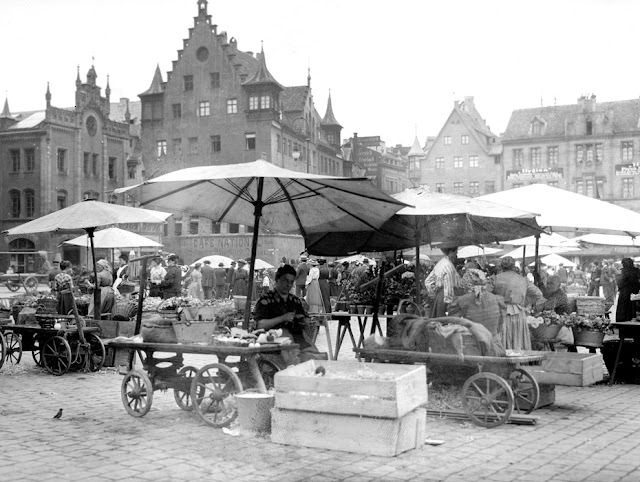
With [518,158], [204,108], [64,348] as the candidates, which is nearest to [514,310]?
Result: [64,348]

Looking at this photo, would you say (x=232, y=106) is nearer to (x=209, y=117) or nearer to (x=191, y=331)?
(x=209, y=117)

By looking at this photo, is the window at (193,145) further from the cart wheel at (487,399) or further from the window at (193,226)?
the cart wheel at (487,399)

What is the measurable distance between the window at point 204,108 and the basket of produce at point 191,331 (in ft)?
165

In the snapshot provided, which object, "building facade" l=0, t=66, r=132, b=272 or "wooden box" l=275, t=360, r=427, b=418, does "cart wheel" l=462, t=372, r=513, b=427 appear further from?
"building facade" l=0, t=66, r=132, b=272

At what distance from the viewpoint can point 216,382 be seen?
7.93m

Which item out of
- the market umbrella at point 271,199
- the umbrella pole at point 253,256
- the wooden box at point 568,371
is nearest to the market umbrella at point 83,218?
the market umbrella at point 271,199

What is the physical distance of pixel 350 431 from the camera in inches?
263

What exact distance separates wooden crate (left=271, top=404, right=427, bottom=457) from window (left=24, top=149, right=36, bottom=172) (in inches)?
2194

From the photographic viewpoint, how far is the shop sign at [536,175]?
7300 cm

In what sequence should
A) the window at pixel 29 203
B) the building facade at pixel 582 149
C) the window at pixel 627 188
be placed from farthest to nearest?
the building facade at pixel 582 149 → the window at pixel 627 188 → the window at pixel 29 203

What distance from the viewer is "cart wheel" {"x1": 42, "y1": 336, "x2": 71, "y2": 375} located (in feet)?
39.1

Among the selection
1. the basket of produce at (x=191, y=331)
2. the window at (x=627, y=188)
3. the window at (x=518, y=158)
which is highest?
the window at (x=518, y=158)

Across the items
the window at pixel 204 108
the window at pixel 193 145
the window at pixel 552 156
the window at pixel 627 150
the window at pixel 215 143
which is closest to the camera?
the window at pixel 215 143

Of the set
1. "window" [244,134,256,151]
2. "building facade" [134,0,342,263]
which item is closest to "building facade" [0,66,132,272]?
"building facade" [134,0,342,263]
